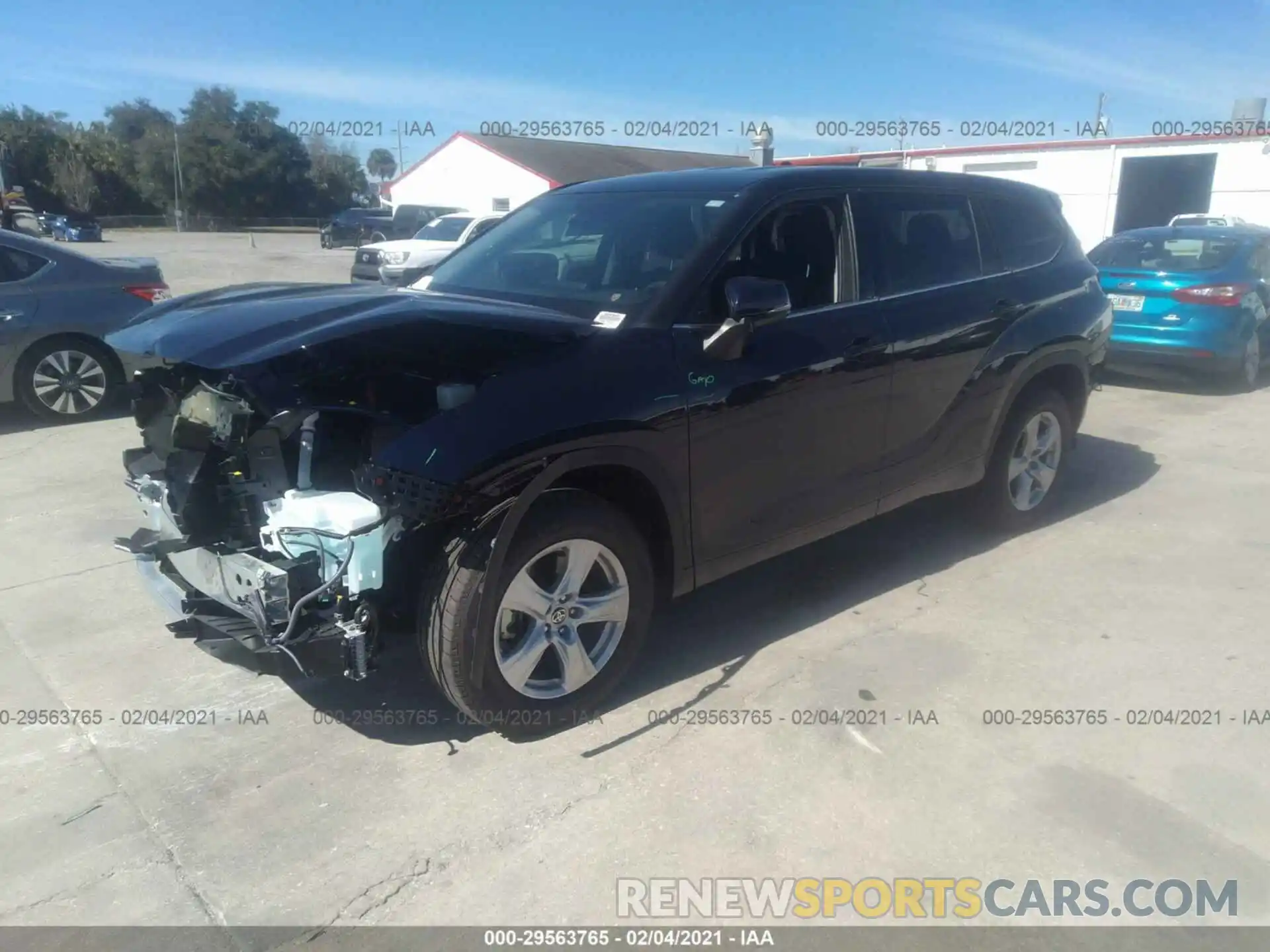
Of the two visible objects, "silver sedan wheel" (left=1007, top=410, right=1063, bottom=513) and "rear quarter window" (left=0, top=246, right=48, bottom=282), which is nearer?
"silver sedan wheel" (left=1007, top=410, right=1063, bottom=513)

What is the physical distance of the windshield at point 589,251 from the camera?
365 centimetres

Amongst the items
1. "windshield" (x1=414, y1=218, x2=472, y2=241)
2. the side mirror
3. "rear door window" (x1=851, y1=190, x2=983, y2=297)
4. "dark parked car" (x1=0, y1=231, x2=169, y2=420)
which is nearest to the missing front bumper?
the side mirror

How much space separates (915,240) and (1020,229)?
1027 mm

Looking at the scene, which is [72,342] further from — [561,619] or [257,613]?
[561,619]

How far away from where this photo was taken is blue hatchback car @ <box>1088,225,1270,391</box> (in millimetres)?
8734

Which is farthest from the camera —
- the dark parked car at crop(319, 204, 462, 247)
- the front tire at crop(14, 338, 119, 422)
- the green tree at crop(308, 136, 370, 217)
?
the green tree at crop(308, 136, 370, 217)

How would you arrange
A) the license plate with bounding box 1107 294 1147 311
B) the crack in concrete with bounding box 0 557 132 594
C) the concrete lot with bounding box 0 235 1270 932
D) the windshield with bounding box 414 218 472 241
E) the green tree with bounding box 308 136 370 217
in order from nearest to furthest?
the concrete lot with bounding box 0 235 1270 932
the crack in concrete with bounding box 0 557 132 594
the license plate with bounding box 1107 294 1147 311
the windshield with bounding box 414 218 472 241
the green tree with bounding box 308 136 370 217

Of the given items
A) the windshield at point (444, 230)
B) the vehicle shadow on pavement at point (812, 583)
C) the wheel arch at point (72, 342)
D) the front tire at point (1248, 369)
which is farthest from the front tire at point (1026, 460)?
the windshield at point (444, 230)

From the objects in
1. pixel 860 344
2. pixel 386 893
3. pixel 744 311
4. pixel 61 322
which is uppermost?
pixel 744 311

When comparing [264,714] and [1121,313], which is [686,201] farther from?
[1121,313]

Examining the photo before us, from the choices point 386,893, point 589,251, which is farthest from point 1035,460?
point 386,893

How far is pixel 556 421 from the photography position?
3.05m

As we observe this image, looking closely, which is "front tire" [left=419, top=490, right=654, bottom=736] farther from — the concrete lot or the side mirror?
the side mirror

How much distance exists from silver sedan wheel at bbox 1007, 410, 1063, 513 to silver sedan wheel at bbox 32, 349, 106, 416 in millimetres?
6978
